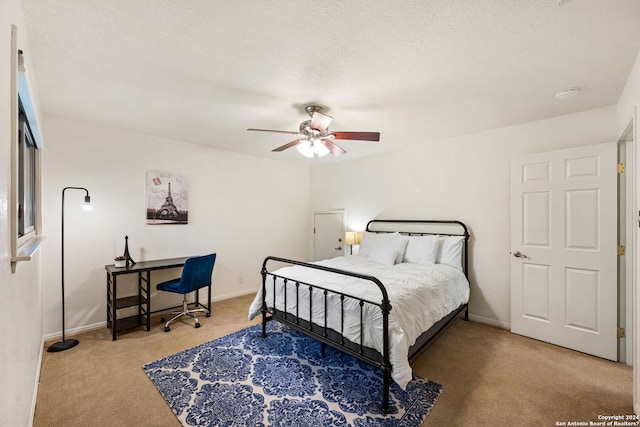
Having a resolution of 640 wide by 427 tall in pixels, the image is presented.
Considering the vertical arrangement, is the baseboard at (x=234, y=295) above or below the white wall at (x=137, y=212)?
below

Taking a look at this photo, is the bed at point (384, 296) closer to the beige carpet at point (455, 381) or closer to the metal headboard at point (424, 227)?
the metal headboard at point (424, 227)

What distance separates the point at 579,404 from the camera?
2.01 metres

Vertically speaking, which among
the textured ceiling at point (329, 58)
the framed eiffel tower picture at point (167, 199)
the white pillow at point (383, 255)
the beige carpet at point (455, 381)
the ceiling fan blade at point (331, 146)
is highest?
the textured ceiling at point (329, 58)

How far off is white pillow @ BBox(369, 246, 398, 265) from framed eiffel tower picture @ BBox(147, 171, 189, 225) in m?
2.84

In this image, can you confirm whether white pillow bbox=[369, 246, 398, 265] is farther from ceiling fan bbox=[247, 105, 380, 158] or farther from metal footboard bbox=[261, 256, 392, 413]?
ceiling fan bbox=[247, 105, 380, 158]

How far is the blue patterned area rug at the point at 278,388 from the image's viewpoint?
73.4 inches

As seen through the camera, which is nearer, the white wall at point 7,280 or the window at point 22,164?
the white wall at point 7,280

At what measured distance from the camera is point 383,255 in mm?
3645

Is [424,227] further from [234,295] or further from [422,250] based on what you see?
[234,295]

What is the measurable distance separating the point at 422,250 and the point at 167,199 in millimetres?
3679

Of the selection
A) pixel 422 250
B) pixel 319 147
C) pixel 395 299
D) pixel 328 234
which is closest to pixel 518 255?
pixel 422 250

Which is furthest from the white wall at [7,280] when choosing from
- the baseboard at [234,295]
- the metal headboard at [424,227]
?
the metal headboard at [424,227]

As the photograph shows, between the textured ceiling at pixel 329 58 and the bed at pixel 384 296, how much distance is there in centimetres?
162

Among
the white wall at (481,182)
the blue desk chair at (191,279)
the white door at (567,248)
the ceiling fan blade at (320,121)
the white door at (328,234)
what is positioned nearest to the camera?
the ceiling fan blade at (320,121)
